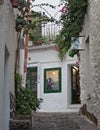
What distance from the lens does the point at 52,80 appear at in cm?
2055

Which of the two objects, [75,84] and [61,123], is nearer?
[61,123]

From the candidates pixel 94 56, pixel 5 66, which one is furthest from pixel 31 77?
pixel 5 66

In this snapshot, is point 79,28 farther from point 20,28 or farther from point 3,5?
point 3,5

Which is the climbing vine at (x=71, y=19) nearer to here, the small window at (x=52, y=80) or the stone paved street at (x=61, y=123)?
the stone paved street at (x=61, y=123)

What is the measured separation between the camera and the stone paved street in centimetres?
1102

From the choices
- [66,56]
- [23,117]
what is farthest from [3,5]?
[66,56]

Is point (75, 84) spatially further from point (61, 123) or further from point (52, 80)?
point (61, 123)

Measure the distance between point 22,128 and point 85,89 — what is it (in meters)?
5.15

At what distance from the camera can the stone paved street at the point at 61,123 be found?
36.2 feet

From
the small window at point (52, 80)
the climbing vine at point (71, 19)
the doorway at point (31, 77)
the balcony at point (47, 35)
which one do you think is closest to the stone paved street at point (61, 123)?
the climbing vine at point (71, 19)

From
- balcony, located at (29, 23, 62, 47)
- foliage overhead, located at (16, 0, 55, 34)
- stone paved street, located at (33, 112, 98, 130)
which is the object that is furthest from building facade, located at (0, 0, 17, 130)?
balcony, located at (29, 23, 62, 47)

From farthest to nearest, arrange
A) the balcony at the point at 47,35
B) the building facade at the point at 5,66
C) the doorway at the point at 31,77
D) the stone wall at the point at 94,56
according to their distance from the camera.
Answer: the doorway at the point at 31,77, the balcony at the point at 47,35, the stone wall at the point at 94,56, the building facade at the point at 5,66

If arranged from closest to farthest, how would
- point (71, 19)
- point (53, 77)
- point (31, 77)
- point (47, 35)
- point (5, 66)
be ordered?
point (5, 66), point (71, 19), point (53, 77), point (47, 35), point (31, 77)

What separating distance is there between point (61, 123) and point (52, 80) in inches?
352
